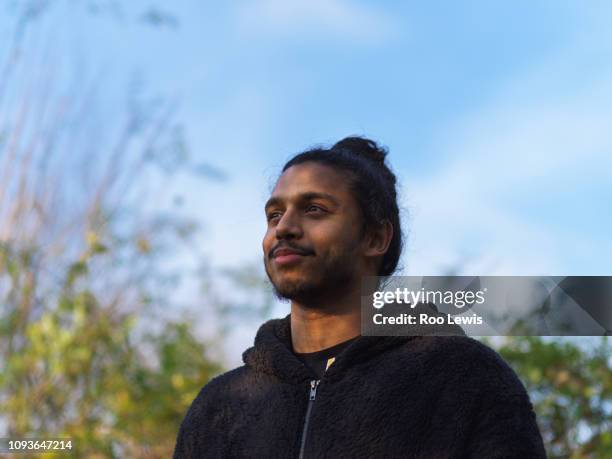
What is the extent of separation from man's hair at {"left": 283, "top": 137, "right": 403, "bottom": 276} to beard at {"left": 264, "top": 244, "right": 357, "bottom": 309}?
0.41 ft

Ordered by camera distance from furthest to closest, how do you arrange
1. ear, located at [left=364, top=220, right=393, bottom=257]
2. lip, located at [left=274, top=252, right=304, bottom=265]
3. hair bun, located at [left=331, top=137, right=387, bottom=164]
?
hair bun, located at [left=331, top=137, right=387, bottom=164] → ear, located at [left=364, top=220, right=393, bottom=257] → lip, located at [left=274, top=252, right=304, bottom=265]

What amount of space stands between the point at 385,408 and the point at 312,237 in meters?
0.40

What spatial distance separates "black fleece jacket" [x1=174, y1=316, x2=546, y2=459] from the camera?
1.76 m

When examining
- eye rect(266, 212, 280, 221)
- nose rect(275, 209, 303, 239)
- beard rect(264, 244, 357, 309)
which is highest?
eye rect(266, 212, 280, 221)

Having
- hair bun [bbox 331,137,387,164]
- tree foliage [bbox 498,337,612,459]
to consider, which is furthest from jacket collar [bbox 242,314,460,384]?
tree foliage [bbox 498,337,612,459]

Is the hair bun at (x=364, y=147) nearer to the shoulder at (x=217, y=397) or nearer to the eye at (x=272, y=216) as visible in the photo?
the eye at (x=272, y=216)

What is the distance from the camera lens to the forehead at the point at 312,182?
78.2 inches

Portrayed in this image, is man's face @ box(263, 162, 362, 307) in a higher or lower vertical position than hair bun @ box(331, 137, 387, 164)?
lower

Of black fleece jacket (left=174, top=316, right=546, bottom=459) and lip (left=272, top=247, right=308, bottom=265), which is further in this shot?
lip (left=272, top=247, right=308, bottom=265)

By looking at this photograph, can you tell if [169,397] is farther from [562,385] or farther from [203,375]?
[562,385]

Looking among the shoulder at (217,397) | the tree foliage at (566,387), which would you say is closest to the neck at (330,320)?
the shoulder at (217,397)

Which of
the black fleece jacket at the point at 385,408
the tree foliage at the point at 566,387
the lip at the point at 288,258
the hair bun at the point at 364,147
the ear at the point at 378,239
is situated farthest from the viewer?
the tree foliage at the point at 566,387

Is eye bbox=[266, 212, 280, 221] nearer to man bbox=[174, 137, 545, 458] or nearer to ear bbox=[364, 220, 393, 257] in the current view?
man bbox=[174, 137, 545, 458]

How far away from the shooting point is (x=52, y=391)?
4496mm
